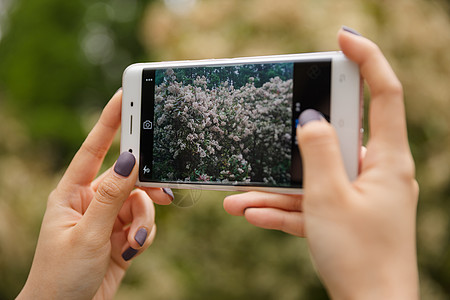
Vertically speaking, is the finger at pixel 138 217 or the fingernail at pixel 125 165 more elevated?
the fingernail at pixel 125 165

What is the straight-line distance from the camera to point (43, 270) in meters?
1.04

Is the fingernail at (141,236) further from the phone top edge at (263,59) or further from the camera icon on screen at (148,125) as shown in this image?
the phone top edge at (263,59)

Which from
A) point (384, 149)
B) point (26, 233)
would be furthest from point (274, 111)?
point (26, 233)

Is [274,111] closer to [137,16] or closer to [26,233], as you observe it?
[26,233]

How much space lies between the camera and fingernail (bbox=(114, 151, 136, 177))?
99cm

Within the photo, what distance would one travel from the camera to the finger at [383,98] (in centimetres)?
73

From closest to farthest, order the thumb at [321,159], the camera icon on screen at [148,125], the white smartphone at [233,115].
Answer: the thumb at [321,159]
the white smartphone at [233,115]
the camera icon on screen at [148,125]

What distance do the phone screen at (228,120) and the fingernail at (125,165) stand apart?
0.08m

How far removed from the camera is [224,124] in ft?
3.44

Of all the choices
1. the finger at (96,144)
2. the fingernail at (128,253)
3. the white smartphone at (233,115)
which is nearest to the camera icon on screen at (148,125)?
the white smartphone at (233,115)

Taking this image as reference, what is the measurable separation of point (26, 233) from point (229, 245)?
137 cm

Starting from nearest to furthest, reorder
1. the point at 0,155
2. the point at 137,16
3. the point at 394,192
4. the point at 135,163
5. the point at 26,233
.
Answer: the point at 394,192 < the point at 135,163 < the point at 26,233 < the point at 0,155 < the point at 137,16

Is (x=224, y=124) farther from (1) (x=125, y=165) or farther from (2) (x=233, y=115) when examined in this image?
(1) (x=125, y=165)

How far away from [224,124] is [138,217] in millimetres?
409
